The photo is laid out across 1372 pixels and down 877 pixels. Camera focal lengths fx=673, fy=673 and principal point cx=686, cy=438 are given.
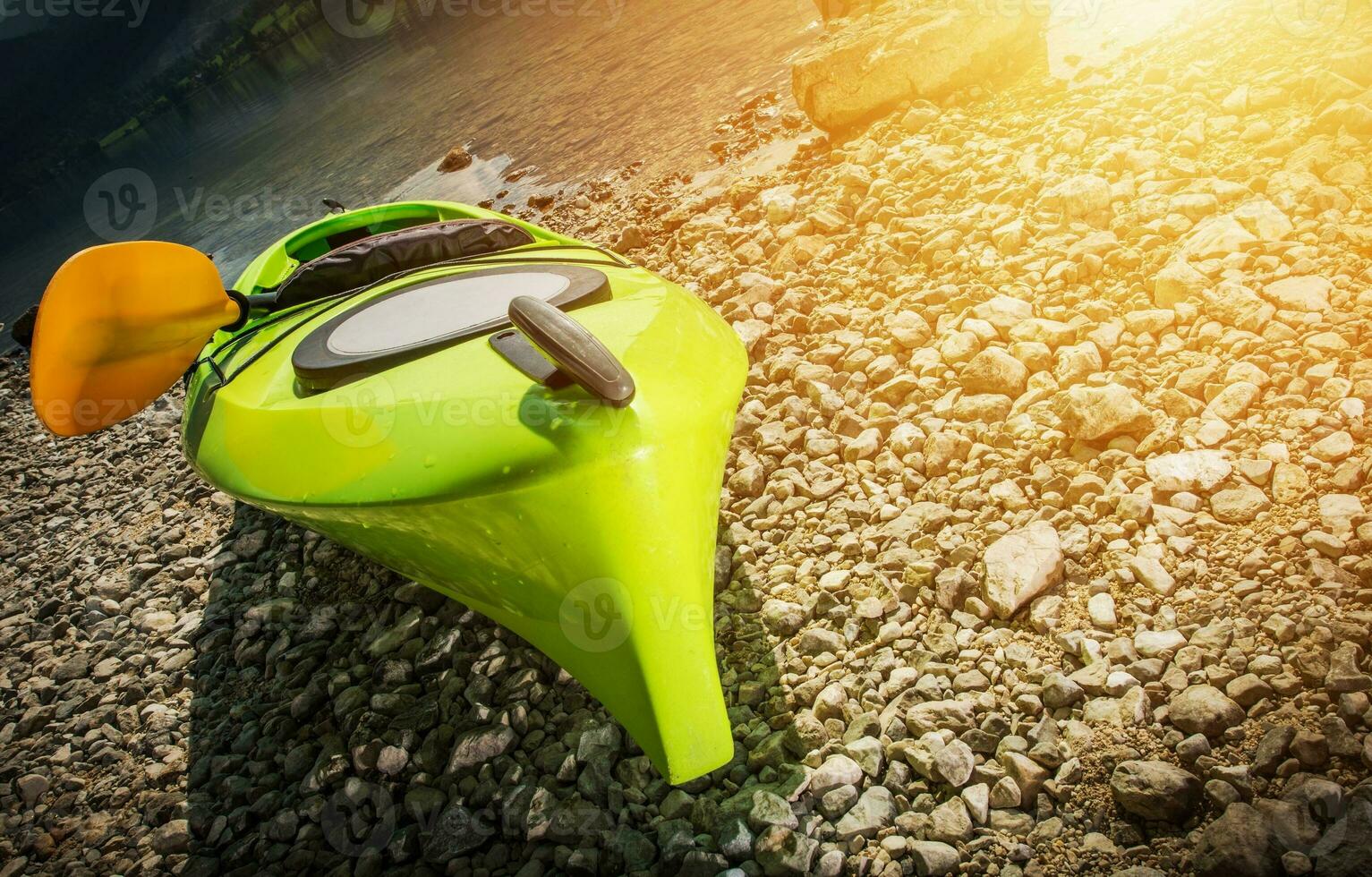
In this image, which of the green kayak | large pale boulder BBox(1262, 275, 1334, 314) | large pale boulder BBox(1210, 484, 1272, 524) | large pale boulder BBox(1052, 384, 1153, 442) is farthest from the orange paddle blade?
large pale boulder BBox(1262, 275, 1334, 314)

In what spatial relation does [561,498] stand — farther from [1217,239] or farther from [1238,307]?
[1217,239]

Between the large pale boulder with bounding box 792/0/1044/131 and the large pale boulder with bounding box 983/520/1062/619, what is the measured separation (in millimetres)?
5111

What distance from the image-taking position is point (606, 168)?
8219mm

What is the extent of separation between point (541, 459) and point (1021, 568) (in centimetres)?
165

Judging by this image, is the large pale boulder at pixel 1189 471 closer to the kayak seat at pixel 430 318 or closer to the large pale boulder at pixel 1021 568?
the large pale boulder at pixel 1021 568

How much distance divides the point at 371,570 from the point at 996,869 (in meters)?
2.98

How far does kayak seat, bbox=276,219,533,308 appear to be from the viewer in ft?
12.7

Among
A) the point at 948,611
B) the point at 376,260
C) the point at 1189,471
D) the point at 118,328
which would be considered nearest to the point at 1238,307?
the point at 1189,471

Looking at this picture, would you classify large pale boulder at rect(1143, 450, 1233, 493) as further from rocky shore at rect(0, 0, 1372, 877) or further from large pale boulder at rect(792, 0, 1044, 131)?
large pale boulder at rect(792, 0, 1044, 131)

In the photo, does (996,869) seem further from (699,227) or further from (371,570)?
(699,227)

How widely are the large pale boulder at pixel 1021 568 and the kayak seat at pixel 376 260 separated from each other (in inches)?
126

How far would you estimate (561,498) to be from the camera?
2070 millimetres

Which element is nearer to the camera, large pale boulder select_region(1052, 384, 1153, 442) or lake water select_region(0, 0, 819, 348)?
large pale boulder select_region(1052, 384, 1153, 442)

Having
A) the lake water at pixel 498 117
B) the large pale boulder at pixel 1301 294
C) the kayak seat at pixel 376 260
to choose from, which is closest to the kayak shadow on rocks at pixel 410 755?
the kayak seat at pixel 376 260
